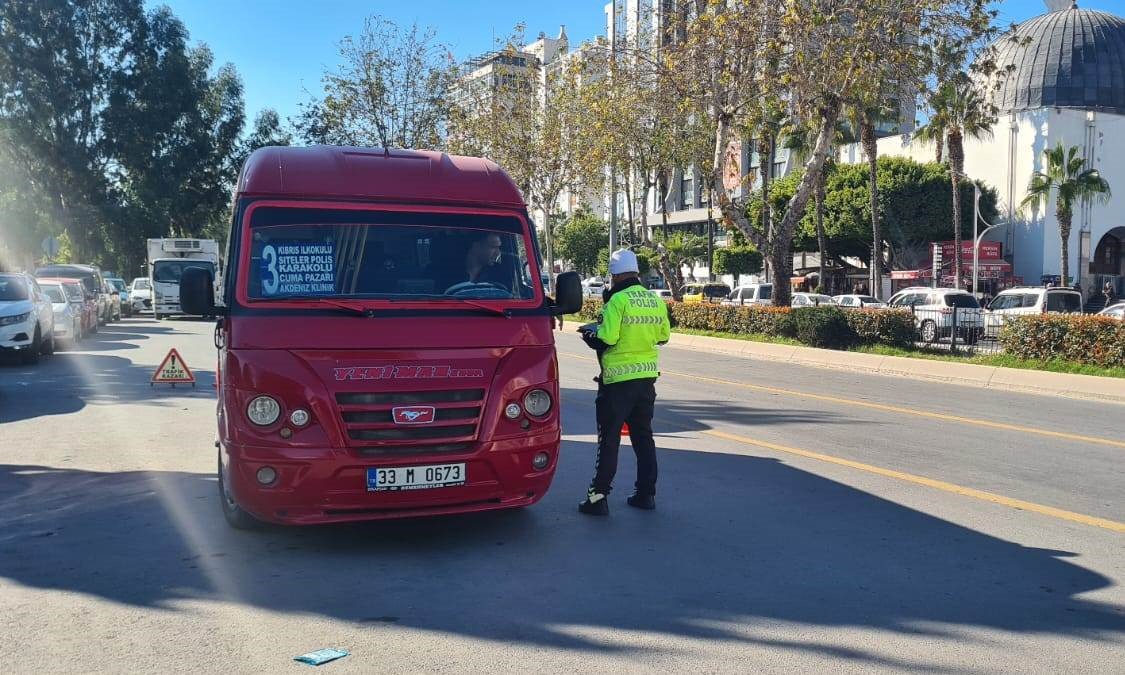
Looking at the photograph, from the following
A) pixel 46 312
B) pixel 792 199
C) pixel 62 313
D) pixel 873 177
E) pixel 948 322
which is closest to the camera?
pixel 46 312

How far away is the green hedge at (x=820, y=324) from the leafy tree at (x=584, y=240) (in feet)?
167

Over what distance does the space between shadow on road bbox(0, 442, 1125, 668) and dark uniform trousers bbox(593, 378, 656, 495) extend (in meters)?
0.27

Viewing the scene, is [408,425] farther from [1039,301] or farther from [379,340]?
[1039,301]

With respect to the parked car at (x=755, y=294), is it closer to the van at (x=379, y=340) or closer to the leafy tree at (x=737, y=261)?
the leafy tree at (x=737, y=261)

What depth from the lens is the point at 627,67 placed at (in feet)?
101

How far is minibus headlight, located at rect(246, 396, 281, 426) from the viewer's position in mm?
5590

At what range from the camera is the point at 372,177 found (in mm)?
6531

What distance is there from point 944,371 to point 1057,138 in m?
44.7

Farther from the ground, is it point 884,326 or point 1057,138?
point 1057,138

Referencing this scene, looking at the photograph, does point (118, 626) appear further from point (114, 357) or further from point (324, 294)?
point (114, 357)

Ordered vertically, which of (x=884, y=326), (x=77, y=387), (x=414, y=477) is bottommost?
(x=77, y=387)

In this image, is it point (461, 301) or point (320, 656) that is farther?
point (461, 301)

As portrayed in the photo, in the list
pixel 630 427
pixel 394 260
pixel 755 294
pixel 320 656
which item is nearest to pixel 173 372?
pixel 394 260

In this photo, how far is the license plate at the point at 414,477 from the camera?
566 cm
